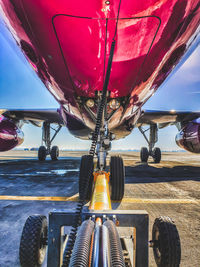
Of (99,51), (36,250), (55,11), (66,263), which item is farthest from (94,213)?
(55,11)

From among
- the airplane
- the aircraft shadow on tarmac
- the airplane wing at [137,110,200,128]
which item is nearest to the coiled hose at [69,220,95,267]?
the airplane

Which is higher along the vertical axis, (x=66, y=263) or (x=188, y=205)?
(x=66, y=263)

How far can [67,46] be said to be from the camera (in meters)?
1.11

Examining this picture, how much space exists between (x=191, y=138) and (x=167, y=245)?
468cm

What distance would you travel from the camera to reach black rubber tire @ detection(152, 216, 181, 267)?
1080mm

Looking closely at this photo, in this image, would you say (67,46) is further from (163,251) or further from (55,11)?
(163,251)

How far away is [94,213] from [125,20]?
3.73ft

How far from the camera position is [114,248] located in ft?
2.55

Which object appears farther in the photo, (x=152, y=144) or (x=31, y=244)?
(x=152, y=144)

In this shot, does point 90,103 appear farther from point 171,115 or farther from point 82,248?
point 171,115

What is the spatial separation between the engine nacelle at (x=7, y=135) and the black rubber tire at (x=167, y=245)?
5.61 m

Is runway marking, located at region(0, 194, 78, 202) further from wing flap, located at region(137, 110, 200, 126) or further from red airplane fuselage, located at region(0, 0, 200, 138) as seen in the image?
wing flap, located at region(137, 110, 200, 126)

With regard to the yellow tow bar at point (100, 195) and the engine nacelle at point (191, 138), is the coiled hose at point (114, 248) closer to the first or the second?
the yellow tow bar at point (100, 195)

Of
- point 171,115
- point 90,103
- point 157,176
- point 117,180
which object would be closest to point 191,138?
point 157,176
